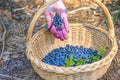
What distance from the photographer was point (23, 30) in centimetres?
241

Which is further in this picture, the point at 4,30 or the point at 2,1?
the point at 2,1

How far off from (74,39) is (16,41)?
431 millimetres

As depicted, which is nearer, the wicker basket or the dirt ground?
the wicker basket

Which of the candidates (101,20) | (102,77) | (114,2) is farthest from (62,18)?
(114,2)

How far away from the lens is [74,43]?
212cm

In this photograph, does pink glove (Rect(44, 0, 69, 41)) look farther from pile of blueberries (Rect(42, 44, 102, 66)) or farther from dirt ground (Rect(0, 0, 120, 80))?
dirt ground (Rect(0, 0, 120, 80))

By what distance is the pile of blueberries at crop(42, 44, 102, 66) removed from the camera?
6.31 feet

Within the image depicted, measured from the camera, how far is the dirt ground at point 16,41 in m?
1.96

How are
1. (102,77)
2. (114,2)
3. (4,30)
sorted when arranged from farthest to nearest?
(114,2)
(4,30)
(102,77)

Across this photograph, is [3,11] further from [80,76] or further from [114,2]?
[80,76]

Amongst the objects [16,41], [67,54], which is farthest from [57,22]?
[16,41]

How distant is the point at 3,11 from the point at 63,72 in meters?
1.19

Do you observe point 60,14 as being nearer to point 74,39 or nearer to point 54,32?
point 54,32

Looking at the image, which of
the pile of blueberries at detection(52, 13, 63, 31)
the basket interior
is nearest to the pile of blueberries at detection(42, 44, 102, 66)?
the basket interior
